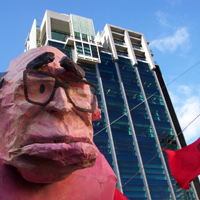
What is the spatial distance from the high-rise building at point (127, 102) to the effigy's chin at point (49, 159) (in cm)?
1724

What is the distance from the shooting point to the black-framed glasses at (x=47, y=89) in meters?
2.06

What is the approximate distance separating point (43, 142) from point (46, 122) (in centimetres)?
19

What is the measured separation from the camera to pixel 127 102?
2555 centimetres

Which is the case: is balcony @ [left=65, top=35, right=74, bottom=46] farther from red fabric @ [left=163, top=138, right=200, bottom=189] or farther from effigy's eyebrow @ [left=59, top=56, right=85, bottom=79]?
effigy's eyebrow @ [left=59, top=56, right=85, bottom=79]

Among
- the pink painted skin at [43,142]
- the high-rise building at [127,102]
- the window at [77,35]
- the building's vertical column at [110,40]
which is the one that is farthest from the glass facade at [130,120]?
the pink painted skin at [43,142]

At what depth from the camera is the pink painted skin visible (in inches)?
72.9

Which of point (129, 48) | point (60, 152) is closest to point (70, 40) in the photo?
point (129, 48)

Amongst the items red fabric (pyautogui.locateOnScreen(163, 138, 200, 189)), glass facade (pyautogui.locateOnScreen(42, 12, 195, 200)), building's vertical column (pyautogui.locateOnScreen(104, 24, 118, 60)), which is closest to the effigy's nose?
red fabric (pyautogui.locateOnScreen(163, 138, 200, 189))

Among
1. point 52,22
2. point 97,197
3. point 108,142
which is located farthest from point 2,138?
point 52,22

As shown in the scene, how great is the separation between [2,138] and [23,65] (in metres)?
0.85

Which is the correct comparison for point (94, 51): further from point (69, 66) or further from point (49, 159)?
point (49, 159)

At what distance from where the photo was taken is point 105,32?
32.0 meters

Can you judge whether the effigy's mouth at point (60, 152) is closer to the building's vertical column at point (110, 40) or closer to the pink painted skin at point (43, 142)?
the pink painted skin at point (43, 142)

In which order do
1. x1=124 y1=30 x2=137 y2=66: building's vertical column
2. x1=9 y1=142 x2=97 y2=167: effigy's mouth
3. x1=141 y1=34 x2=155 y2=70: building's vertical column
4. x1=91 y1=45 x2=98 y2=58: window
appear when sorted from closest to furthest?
1. x1=9 y1=142 x2=97 y2=167: effigy's mouth
2. x1=91 y1=45 x2=98 y2=58: window
3. x1=124 y1=30 x2=137 y2=66: building's vertical column
4. x1=141 y1=34 x2=155 y2=70: building's vertical column
